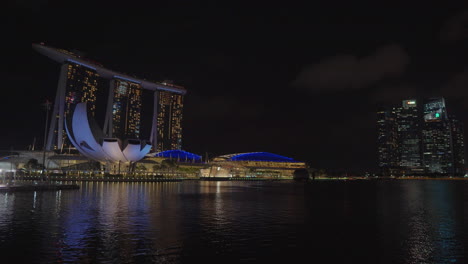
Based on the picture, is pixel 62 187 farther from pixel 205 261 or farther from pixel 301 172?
pixel 301 172

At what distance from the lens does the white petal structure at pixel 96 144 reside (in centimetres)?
7750

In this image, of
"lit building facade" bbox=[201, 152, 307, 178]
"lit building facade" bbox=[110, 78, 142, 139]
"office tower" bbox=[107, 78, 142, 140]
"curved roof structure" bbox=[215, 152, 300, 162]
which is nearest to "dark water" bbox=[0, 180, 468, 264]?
"lit building facade" bbox=[201, 152, 307, 178]

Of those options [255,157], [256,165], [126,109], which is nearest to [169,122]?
[126,109]

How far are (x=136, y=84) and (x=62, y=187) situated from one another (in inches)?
Answer: 5372

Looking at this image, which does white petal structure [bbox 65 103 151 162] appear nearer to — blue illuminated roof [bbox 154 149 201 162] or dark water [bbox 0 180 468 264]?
blue illuminated roof [bbox 154 149 201 162]

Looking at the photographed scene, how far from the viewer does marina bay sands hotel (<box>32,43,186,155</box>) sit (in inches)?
4668

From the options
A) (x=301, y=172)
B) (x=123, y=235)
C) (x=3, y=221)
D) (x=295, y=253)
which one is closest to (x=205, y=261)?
(x=295, y=253)

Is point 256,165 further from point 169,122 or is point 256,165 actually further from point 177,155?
point 169,122

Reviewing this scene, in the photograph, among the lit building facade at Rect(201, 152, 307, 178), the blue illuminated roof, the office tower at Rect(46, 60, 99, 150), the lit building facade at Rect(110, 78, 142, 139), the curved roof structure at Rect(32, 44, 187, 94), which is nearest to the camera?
the office tower at Rect(46, 60, 99, 150)

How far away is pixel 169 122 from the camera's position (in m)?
196

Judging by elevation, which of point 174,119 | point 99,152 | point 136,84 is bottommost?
point 99,152

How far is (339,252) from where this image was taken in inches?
508

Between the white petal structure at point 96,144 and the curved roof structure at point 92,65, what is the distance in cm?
4970

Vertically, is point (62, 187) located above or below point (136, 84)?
below
